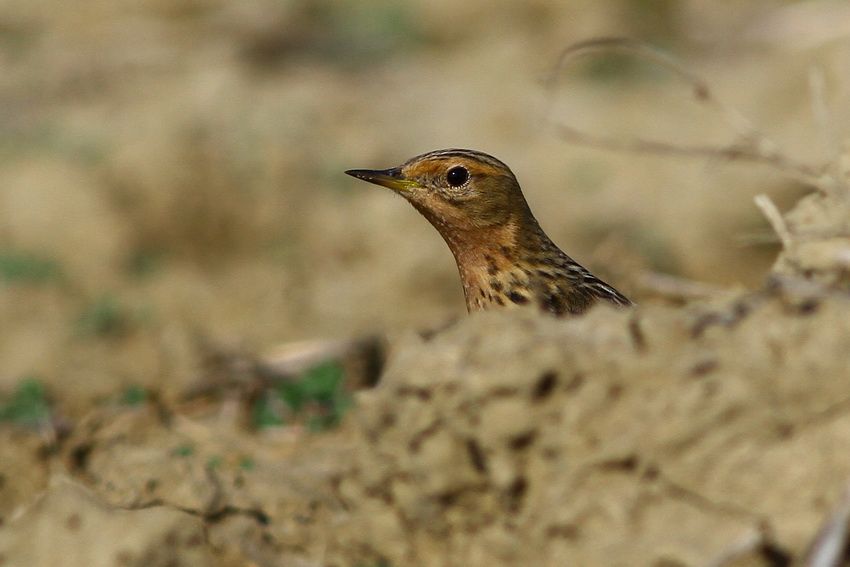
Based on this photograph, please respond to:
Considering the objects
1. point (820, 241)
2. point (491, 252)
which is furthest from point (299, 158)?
point (820, 241)

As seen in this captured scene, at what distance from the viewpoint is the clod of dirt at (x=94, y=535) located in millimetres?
3975

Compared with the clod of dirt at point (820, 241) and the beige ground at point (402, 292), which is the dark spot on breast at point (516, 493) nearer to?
the beige ground at point (402, 292)

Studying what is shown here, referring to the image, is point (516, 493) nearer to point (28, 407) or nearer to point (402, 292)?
point (28, 407)

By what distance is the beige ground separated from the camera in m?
3.41

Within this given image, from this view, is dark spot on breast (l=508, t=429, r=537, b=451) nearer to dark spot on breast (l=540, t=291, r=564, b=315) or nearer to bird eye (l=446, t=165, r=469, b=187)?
dark spot on breast (l=540, t=291, r=564, b=315)

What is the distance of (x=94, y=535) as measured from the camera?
4031 mm

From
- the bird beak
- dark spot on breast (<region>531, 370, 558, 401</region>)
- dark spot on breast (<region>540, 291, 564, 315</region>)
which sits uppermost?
the bird beak

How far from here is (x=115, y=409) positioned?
20.7ft

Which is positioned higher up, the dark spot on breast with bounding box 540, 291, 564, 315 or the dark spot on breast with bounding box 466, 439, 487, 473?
the dark spot on breast with bounding box 540, 291, 564, 315

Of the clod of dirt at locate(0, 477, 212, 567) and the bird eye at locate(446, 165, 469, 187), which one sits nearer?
the clod of dirt at locate(0, 477, 212, 567)

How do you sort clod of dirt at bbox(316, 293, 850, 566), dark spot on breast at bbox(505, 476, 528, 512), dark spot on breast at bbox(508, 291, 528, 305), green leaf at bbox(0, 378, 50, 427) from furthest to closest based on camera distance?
green leaf at bbox(0, 378, 50, 427)
dark spot on breast at bbox(508, 291, 528, 305)
dark spot on breast at bbox(505, 476, 528, 512)
clod of dirt at bbox(316, 293, 850, 566)

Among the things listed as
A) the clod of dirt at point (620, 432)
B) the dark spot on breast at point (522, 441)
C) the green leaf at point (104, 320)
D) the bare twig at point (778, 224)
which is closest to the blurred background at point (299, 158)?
the green leaf at point (104, 320)

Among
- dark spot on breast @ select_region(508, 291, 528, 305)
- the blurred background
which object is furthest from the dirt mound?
the blurred background

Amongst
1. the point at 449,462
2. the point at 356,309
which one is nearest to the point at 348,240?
the point at 356,309
